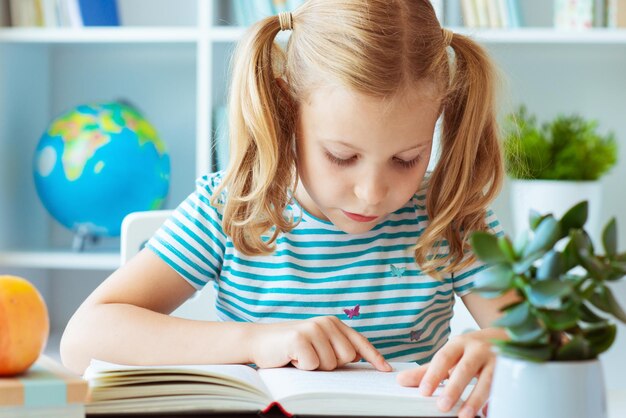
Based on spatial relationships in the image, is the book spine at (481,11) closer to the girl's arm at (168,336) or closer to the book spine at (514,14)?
the book spine at (514,14)

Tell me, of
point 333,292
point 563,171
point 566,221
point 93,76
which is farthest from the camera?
point 93,76

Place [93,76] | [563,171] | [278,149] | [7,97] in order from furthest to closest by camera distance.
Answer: [93,76]
[7,97]
[563,171]
[278,149]

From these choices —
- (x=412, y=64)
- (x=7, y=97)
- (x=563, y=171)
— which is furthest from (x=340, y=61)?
(x=7, y=97)

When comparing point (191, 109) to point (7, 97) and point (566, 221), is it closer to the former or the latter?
point (7, 97)

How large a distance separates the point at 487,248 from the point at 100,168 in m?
1.54

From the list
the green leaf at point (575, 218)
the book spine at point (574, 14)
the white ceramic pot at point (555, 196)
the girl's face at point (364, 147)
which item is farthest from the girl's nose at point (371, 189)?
the book spine at point (574, 14)

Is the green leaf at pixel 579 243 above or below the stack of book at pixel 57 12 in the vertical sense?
below

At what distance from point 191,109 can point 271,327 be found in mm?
1521

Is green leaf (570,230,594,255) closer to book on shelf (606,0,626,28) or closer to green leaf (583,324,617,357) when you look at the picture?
green leaf (583,324,617,357)

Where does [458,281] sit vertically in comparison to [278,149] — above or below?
below

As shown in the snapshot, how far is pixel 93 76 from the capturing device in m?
2.30

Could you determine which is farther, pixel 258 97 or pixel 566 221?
pixel 258 97

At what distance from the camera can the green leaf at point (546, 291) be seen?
1.66 feet

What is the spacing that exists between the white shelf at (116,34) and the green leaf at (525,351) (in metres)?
1.56
